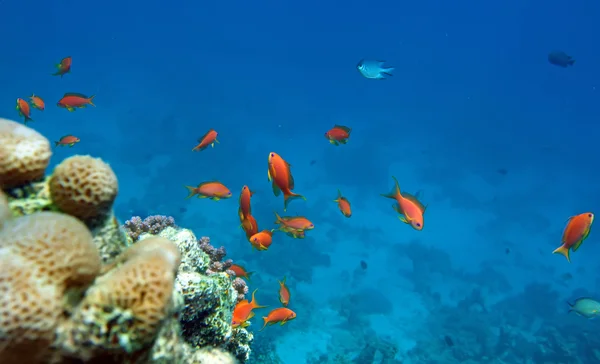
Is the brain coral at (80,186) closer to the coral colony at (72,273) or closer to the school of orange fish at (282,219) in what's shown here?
the coral colony at (72,273)

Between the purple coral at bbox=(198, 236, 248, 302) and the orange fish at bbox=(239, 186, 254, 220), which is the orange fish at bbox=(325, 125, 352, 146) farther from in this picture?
the purple coral at bbox=(198, 236, 248, 302)

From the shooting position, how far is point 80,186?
6.40 ft

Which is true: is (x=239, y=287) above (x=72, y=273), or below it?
below

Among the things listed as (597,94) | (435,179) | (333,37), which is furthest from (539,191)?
(333,37)

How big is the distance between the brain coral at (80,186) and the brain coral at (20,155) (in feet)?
0.64

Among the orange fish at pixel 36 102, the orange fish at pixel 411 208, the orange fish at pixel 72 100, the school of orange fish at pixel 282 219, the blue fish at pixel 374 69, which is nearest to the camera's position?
the school of orange fish at pixel 282 219

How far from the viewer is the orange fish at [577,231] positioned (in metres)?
4.73

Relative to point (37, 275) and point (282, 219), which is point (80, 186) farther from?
point (282, 219)

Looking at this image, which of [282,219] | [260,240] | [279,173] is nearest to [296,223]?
[282,219]

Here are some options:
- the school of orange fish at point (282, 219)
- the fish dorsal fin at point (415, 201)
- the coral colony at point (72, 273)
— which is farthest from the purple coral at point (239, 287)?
the coral colony at point (72, 273)

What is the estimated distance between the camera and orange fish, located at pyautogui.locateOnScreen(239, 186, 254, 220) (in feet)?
16.7

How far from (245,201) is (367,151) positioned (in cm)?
3544

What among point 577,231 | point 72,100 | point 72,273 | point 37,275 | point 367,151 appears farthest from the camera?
point 367,151

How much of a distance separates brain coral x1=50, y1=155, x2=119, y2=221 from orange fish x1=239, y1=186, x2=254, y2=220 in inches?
120
